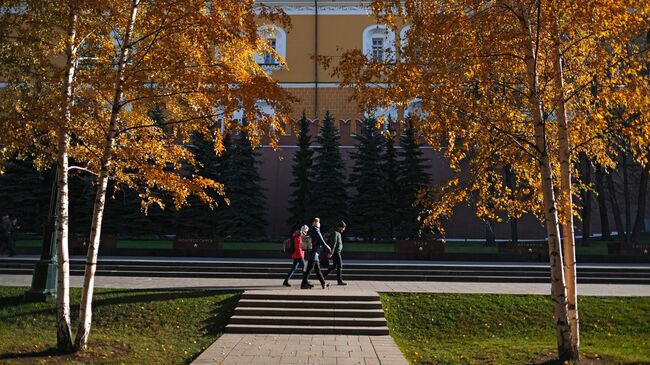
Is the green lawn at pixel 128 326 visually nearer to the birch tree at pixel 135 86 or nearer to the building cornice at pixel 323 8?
the birch tree at pixel 135 86

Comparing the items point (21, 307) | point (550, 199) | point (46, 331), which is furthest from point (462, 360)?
point (21, 307)

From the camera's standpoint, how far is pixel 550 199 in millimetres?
6562

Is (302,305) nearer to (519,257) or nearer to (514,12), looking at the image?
(514,12)

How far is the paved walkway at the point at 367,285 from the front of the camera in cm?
1189

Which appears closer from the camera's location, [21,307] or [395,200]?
[21,307]

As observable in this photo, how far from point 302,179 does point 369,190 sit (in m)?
4.02

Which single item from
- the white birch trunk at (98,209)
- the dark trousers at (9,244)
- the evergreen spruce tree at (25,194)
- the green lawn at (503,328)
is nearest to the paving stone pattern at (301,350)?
the green lawn at (503,328)

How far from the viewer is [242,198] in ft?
94.5

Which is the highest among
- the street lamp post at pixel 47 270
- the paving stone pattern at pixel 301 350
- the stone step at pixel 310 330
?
the street lamp post at pixel 47 270

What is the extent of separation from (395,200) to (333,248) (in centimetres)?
1854

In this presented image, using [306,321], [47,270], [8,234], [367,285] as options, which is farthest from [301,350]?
[8,234]

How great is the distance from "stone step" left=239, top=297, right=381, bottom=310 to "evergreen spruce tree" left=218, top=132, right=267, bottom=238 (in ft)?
62.1

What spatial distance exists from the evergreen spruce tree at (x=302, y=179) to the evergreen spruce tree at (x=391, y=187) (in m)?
4.41

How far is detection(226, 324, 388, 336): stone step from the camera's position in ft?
29.2
